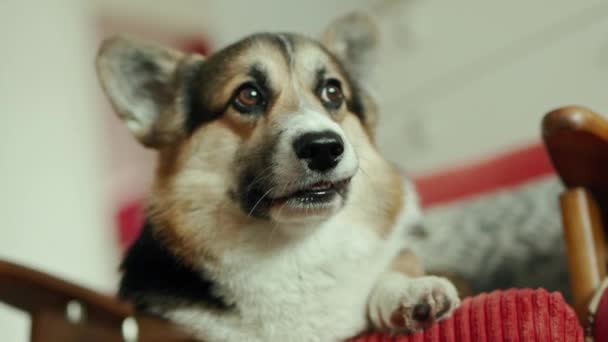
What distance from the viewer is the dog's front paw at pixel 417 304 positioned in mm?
880

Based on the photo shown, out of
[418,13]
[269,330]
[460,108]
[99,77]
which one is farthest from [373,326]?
[418,13]

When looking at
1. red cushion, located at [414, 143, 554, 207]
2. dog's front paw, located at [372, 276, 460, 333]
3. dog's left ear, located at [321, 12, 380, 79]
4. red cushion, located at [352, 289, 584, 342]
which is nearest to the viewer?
red cushion, located at [352, 289, 584, 342]

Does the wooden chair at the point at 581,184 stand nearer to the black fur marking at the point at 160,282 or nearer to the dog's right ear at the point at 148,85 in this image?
the black fur marking at the point at 160,282

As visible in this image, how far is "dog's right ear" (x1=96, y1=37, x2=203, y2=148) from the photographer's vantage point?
121cm

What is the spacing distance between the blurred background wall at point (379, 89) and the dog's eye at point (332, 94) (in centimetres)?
68

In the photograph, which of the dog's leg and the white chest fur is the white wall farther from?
the dog's leg

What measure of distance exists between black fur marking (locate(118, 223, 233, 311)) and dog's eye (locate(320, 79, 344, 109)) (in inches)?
17.4

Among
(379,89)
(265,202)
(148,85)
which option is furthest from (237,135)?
(379,89)

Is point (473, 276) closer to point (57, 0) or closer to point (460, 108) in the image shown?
point (460, 108)

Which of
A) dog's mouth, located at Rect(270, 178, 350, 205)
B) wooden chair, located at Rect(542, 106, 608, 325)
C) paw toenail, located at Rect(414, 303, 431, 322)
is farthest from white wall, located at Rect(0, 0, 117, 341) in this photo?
wooden chair, located at Rect(542, 106, 608, 325)

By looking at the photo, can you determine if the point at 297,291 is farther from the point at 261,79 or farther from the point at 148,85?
the point at 148,85

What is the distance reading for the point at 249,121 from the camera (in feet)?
3.74

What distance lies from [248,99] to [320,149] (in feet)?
0.95

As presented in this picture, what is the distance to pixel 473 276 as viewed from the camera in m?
1.48
